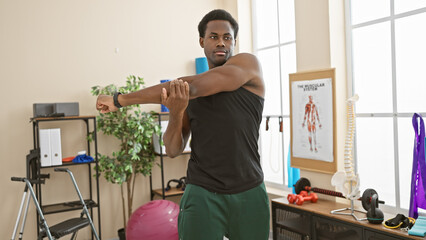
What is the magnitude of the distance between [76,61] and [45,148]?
1.05m

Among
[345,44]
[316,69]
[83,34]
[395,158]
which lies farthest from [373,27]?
[83,34]

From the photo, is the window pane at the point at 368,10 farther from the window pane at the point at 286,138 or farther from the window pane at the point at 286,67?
the window pane at the point at 286,138

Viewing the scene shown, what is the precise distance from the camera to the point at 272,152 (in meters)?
4.59

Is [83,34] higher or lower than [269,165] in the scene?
higher

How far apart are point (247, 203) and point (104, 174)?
325 cm

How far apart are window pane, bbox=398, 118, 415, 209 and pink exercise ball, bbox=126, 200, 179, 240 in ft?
6.36

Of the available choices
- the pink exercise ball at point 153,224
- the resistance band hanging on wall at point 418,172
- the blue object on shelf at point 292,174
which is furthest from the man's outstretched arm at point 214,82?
the blue object on shelf at point 292,174

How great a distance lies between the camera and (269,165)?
4656 millimetres

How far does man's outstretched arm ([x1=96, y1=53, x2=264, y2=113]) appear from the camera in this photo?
4.86 ft

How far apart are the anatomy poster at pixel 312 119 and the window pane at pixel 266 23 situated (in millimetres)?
951

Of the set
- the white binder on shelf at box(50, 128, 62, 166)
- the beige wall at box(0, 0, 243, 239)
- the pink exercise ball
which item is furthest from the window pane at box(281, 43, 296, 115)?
the white binder on shelf at box(50, 128, 62, 166)

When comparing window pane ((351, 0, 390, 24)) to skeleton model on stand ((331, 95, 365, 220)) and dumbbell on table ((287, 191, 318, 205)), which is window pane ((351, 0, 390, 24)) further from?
dumbbell on table ((287, 191, 318, 205))

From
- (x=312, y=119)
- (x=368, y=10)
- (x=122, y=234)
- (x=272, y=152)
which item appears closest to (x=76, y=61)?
(x=122, y=234)

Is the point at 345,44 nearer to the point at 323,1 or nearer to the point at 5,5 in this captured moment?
the point at 323,1
